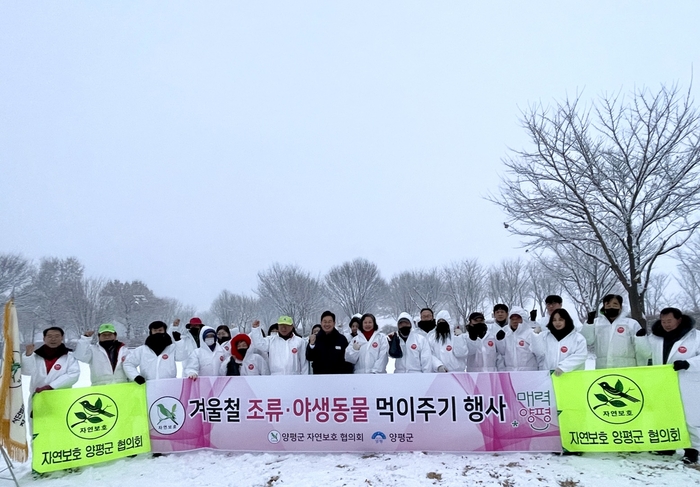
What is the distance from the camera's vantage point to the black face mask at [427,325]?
23.2ft

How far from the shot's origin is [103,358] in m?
6.43

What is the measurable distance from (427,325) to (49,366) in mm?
5530

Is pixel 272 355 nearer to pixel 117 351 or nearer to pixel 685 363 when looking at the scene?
pixel 117 351

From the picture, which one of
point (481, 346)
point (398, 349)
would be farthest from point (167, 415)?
point (481, 346)

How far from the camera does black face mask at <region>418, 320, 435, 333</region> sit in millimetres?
7070

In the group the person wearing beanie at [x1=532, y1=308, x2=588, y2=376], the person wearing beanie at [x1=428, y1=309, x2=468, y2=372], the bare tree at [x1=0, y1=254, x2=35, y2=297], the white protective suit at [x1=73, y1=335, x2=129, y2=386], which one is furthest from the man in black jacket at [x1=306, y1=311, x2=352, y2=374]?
the bare tree at [x1=0, y1=254, x2=35, y2=297]

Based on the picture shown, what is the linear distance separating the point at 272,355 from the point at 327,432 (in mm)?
1486

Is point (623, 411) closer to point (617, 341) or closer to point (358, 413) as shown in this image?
point (617, 341)

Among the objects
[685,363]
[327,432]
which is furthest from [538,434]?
[327,432]

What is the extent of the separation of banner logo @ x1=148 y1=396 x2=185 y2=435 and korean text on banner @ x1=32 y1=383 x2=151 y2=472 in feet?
0.44

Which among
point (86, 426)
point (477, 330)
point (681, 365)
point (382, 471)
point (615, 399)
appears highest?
point (477, 330)

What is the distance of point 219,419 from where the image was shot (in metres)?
6.07

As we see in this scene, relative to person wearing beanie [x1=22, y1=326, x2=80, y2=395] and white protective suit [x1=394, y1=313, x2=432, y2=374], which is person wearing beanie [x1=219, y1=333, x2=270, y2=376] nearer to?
person wearing beanie [x1=22, y1=326, x2=80, y2=395]

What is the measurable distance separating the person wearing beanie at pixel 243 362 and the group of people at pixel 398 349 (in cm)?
2
